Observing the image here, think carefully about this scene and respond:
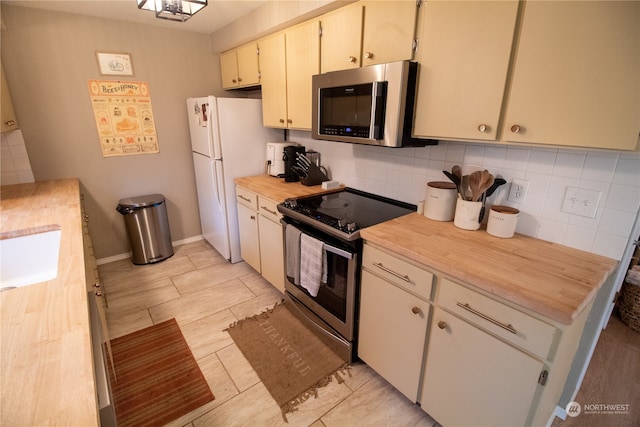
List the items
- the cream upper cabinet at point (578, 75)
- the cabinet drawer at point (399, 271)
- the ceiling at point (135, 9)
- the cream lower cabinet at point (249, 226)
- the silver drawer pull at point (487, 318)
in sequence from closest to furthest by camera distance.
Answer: the cream upper cabinet at point (578, 75) < the silver drawer pull at point (487, 318) < the cabinet drawer at point (399, 271) < the ceiling at point (135, 9) < the cream lower cabinet at point (249, 226)

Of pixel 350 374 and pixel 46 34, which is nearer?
pixel 350 374

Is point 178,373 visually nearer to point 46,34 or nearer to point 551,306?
point 551,306

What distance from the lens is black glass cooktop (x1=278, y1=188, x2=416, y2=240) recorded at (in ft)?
5.71

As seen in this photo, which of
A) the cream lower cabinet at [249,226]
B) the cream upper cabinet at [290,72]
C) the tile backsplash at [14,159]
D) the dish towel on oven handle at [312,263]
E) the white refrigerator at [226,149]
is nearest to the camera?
the dish towel on oven handle at [312,263]

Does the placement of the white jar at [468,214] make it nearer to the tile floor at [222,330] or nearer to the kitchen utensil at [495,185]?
the kitchen utensil at [495,185]

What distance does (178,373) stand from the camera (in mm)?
1887

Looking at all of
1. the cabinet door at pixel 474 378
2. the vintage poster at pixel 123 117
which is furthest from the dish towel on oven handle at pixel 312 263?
the vintage poster at pixel 123 117

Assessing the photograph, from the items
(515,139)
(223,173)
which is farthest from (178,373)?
Result: (515,139)

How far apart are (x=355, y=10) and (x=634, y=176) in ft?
5.31

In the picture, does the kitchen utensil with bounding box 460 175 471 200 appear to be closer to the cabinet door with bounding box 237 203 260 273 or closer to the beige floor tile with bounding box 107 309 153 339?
the cabinet door with bounding box 237 203 260 273

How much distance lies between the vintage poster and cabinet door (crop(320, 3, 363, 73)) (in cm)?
210

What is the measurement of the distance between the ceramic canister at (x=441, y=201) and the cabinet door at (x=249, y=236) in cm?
150

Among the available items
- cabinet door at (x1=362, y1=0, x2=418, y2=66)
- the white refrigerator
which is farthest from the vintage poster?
cabinet door at (x1=362, y1=0, x2=418, y2=66)

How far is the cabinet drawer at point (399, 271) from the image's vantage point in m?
1.38
